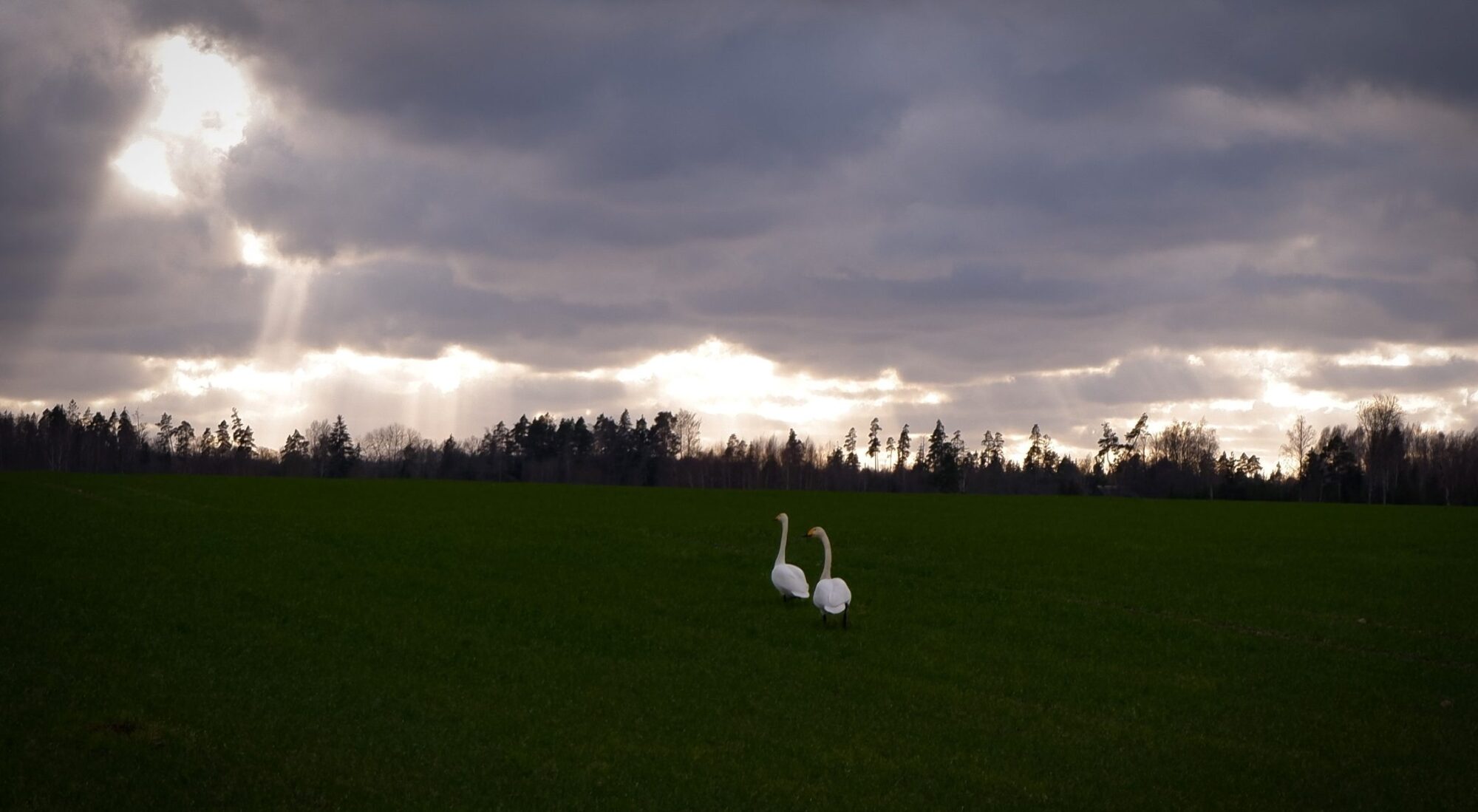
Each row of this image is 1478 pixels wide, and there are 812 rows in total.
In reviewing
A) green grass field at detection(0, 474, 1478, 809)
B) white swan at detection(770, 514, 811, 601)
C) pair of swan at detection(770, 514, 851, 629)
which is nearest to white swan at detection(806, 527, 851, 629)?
pair of swan at detection(770, 514, 851, 629)

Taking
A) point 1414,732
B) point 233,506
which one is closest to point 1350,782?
point 1414,732

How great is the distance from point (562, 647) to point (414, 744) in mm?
8034

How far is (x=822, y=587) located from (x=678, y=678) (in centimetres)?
610

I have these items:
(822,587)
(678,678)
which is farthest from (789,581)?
(678,678)

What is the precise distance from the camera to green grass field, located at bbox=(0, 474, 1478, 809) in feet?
51.4

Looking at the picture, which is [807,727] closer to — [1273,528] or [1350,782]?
[1350,782]

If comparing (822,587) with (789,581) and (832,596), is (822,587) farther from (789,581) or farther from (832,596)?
(789,581)

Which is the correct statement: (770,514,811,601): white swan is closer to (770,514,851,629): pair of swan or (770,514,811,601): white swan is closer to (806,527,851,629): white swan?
(770,514,851,629): pair of swan

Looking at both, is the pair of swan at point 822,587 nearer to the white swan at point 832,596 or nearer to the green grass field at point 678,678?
the white swan at point 832,596

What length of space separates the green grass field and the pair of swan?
69cm

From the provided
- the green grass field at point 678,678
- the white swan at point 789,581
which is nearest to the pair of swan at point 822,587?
the white swan at point 789,581

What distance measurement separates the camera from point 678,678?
22234 millimetres

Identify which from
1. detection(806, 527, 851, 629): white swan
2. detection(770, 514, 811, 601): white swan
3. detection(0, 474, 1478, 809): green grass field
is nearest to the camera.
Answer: detection(0, 474, 1478, 809): green grass field

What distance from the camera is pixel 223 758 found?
50.3ft
